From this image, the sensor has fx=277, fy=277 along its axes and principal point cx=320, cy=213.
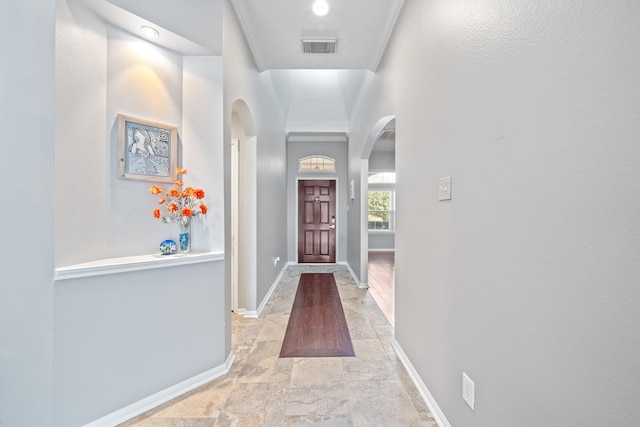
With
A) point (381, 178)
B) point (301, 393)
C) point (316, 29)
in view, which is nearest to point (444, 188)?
point (301, 393)

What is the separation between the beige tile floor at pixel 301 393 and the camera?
5.27 ft

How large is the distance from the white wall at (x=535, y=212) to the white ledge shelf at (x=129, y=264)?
154 cm

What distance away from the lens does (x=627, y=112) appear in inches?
24.7

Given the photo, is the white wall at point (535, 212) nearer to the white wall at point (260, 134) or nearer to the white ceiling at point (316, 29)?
the white ceiling at point (316, 29)

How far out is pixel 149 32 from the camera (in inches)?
72.0

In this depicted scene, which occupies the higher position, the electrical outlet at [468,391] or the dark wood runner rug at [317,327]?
the electrical outlet at [468,391]

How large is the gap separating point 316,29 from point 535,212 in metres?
2.49

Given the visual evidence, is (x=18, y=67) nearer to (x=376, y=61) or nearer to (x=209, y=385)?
(x=209, y=385)

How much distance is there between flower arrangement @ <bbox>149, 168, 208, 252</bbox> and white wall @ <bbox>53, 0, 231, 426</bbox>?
0.08 metres

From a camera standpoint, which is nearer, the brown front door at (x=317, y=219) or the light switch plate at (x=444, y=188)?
the light switch plate at (x=444, y=188)

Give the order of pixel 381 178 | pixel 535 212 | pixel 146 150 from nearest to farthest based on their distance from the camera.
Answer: pixel 535 212
pixel 146 150
pixel 381 178

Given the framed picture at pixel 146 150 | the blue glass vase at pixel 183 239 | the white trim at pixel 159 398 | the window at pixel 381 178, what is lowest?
the white trim at pixel 159 398

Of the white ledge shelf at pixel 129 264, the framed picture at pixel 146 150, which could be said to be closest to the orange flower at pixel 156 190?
the framed picture at pixel 146 150

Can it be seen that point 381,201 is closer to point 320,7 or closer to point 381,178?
point 381,178
